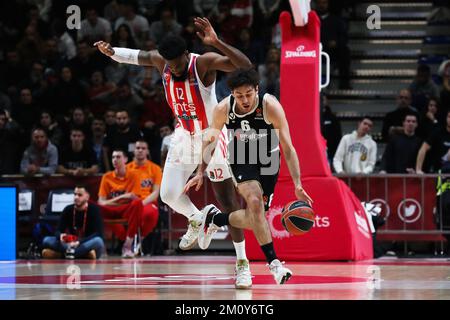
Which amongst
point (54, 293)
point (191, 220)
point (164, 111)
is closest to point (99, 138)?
point (164, 111)

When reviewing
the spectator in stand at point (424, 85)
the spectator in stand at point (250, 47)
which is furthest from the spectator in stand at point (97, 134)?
the spectator in stand at point (424, 85)

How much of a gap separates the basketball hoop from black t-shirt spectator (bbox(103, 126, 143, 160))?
420 centimetres

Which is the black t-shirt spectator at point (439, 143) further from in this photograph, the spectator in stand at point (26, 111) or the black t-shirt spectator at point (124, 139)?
the spectator in stand at point (26, 111)

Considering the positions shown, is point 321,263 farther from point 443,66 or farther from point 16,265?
point 443,66

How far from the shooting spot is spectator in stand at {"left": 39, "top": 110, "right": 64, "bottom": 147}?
55.2 ft

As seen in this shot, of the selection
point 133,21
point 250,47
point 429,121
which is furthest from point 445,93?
point 133,21

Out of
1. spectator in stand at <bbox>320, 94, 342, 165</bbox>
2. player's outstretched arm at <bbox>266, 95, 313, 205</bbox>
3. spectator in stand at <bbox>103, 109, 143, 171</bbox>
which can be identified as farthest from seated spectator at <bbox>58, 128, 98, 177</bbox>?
player's outstretched arm at <bbox>266, 95, 313, 205</bbox>

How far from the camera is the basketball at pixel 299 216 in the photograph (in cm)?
802

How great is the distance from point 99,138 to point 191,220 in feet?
24.5

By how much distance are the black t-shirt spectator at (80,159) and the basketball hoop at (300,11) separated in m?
4.83

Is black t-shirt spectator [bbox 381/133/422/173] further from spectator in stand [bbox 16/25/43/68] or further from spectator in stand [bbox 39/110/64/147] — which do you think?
spectator in stand [bbox 16/25/43/68]

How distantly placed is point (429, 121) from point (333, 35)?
3172mm

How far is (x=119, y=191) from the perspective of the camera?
48.5ft
